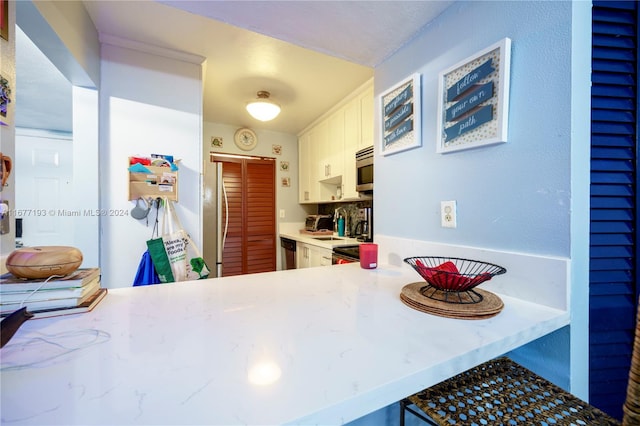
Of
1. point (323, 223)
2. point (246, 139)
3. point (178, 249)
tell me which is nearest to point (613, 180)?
point (178, 249)

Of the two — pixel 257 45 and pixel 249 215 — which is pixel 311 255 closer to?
pixel 249 215

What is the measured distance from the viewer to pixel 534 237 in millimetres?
853

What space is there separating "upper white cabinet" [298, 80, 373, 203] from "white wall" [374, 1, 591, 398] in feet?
4.53

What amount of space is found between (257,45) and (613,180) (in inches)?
84.7

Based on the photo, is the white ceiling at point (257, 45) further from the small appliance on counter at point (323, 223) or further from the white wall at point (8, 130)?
the small appliance on counter at point (323, 223)

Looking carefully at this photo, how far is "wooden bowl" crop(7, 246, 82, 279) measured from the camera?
2.30 feet

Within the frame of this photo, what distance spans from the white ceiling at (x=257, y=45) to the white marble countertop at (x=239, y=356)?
120 cm

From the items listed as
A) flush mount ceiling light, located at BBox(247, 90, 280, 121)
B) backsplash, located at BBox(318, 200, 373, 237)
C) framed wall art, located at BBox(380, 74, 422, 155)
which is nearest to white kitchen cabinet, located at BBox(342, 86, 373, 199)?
backsplash, located at BBox(318, 200, 373, 237)

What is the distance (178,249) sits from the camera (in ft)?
→ 6.08

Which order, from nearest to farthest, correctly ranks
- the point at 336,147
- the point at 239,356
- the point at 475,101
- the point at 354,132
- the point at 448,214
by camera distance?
the point at 239,356 < the point at 475,101 < the point at 448,214 < the point at 354,132 < the point at 336,147

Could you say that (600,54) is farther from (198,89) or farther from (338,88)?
(198,89)

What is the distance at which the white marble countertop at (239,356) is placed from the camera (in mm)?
391

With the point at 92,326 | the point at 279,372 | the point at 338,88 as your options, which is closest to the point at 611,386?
the point at 279,372

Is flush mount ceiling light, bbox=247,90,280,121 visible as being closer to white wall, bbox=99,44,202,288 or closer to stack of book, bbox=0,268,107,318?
white wall, bbox=99,44,202,288
